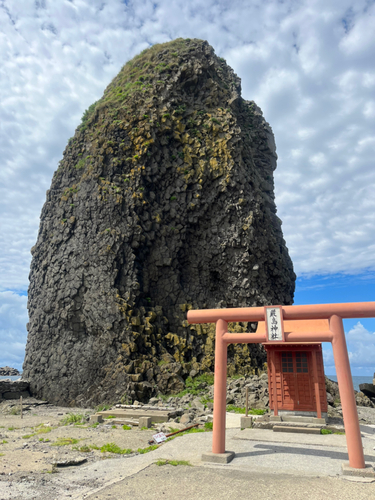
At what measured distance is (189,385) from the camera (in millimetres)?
24078

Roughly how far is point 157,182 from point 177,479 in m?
25.9

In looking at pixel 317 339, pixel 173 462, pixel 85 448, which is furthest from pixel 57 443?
pixel 317 339

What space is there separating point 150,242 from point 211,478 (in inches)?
884

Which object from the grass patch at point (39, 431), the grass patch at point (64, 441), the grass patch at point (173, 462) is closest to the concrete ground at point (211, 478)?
the grass patch at point (173, 462)

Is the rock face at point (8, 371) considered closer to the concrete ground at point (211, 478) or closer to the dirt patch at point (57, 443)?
the dirt patch at point (57, 443)

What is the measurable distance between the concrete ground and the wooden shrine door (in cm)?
378

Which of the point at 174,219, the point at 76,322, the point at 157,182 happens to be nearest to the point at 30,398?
the point at 76,322

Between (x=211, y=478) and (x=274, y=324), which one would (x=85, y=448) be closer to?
(x=211, y=478)

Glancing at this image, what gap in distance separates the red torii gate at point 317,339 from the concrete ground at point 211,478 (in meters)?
0.76

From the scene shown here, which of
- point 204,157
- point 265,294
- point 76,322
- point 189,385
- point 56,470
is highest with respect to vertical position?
point 204,157

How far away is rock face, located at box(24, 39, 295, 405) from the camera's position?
82.4 feet

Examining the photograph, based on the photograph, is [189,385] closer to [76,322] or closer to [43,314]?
[76,322]

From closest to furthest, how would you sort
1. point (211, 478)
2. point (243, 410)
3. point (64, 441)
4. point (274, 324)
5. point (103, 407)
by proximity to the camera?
point (211, 478) → point (274, 324) → point (64, 441) → point (243, 410) → point (103, 407)

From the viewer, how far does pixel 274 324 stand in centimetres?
930
